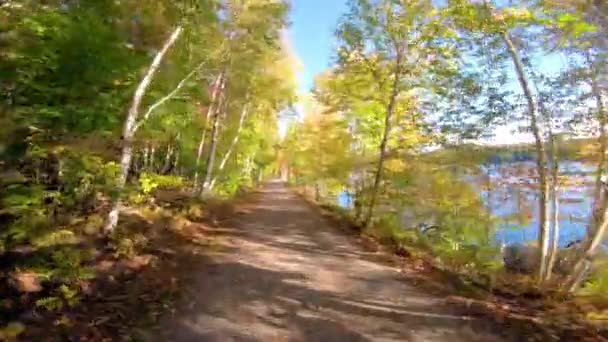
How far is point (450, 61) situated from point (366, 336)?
9.85 meters

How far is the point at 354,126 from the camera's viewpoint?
Answer: 59.7 ft

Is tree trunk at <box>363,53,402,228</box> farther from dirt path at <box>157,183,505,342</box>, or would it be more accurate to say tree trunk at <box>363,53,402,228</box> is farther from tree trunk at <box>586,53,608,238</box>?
tree trunk at <box>586,53,608,238</box>

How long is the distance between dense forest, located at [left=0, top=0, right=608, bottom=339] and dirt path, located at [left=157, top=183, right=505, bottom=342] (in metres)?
1.81

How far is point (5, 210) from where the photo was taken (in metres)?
6.28

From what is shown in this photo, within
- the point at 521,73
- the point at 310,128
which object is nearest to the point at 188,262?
the point at 521,73

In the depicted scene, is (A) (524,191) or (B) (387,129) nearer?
(A) (524,191)

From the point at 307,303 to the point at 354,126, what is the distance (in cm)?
1206

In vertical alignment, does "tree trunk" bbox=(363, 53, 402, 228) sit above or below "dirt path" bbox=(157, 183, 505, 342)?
above

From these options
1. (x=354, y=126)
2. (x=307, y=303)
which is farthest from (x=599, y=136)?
(x=354, y=126)

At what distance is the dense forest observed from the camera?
6.89 m

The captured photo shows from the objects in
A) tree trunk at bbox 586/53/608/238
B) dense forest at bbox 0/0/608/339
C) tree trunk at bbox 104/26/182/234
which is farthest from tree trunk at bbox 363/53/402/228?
tree trunk at bbox 104/26/182/234

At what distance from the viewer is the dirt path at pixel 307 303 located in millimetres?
5750

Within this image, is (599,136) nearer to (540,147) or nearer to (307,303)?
(540,147)

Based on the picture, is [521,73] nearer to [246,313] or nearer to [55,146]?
[246,313]
